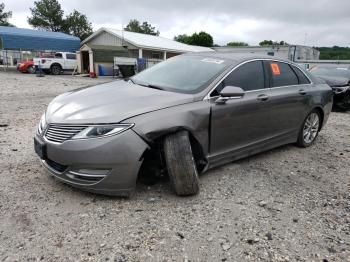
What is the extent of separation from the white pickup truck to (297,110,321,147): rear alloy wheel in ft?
72.5

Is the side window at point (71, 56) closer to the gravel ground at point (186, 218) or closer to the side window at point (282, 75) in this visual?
the gravel ground at point (186, 218)

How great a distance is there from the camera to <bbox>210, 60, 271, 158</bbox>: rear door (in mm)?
3695

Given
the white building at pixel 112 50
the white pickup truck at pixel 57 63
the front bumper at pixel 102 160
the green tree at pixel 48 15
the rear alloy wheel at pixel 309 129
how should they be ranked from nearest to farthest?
the front bumper at pixel 102 160 → the rear alloy wheel at pixel 309 129 → the white pickup truck at pixel 57 63 → the white building at pixel 112 50 → the green tree at pixel 48 15

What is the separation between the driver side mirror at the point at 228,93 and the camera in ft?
11.9

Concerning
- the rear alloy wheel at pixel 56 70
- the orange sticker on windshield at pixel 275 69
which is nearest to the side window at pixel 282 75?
the orange sticker on windshield at pixel 275 69

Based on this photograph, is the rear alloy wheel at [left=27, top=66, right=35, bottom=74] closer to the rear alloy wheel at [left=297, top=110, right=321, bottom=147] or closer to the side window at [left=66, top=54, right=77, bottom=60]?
the side window at [left=66, top=54, right=77, bottom=60]

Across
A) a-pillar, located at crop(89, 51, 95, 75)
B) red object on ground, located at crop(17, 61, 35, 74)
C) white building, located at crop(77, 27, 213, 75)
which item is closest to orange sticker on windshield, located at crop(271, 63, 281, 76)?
white building, located at crop(77, 27, 213, 75)

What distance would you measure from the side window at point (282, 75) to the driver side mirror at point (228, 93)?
109 cm

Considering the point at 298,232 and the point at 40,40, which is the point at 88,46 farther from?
the point at 298,232

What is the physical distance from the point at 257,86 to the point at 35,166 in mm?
3081

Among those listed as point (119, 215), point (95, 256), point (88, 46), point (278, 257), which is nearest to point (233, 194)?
point (278, 257)

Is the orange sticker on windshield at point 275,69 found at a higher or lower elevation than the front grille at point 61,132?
higher

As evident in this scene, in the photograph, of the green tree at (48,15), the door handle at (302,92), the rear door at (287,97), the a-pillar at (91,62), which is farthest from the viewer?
the green tree at (48,15)

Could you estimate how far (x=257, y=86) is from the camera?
427 centimetres
